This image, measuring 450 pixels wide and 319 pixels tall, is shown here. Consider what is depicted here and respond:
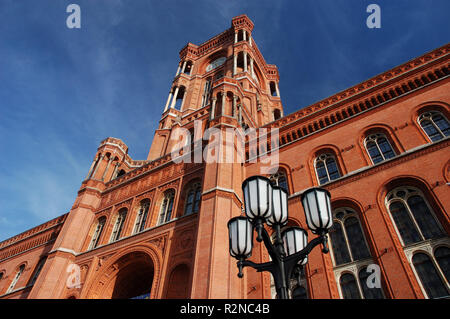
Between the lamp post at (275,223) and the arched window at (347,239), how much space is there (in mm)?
6303

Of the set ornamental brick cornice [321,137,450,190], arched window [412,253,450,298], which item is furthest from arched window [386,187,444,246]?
ornamental brick cornice [321,137,450,190]

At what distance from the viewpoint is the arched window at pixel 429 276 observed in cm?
810

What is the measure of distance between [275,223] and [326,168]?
29.8 feet

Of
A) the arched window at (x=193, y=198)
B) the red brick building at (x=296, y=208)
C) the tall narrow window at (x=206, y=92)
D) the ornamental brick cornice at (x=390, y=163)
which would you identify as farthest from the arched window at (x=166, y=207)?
the tall narrow window at (x=206, y=92)

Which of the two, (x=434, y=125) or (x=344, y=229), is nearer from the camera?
(x=344, y=229)

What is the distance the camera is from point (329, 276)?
971 centimetres

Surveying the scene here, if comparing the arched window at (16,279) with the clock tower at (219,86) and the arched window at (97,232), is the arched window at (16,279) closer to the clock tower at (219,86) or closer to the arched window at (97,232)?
the arched window at (97,232)

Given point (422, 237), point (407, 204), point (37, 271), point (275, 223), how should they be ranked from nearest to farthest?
point (275, 223) < point (422, 237) < point (407, 204) < point (37, 271)

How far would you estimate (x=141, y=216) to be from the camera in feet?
54.6

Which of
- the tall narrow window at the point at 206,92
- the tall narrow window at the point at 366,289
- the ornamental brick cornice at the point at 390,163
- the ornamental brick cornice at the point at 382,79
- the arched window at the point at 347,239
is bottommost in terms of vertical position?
the tall narrow window at the point at 366,289

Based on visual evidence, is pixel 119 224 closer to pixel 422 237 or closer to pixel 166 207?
pixel 166 207

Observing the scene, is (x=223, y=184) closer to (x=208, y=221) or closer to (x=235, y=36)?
(x=208, y=221)

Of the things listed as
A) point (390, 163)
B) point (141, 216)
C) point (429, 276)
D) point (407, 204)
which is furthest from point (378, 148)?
point (141, 216)
